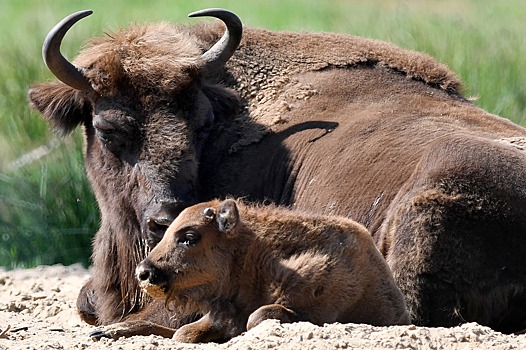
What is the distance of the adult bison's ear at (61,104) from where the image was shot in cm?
766

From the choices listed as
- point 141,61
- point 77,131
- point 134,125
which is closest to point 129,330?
point 134,125

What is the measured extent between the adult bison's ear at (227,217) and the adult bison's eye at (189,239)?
5.2 inches

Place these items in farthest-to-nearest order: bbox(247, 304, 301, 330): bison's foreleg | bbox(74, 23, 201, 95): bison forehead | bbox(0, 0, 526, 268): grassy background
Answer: bbox(0, 0, 526, 268): grassy background
bbox(74, 23, 201, 95): bison forehead
bbox(247, 304, 301, 330): bison's foreleg

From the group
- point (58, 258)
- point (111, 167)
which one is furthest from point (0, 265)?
point (111, 167)

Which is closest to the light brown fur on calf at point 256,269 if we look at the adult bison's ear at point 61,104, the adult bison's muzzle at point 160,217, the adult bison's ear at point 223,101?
the adult bison's muzzle at point 160,217

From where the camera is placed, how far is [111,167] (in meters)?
7.37

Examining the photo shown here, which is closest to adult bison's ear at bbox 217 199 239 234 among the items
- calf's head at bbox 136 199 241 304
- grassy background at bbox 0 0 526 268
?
calf's head at bbox 136 199 241 304

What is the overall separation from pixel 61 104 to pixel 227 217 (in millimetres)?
2396

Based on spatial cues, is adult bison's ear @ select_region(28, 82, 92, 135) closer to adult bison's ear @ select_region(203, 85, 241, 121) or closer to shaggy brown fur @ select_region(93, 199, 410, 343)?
adult bison's ear @ select_region(203, 85, 241, 121)

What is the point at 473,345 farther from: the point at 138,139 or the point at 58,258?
the point at 58,258

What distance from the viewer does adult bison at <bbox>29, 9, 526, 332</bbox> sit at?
620cm

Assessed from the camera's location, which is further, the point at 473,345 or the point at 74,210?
the point at 74,210

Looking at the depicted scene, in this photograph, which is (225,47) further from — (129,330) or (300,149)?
(129,330)

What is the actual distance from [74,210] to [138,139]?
363 cm
